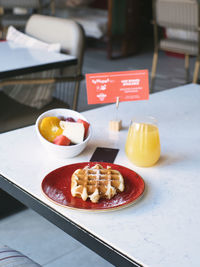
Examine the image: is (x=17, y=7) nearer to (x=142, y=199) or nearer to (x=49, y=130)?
(x=49, y=130)

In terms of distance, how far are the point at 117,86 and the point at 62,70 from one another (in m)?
1.11

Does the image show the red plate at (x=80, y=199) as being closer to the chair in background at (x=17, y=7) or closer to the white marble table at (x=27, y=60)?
the white marble table at (x=27, y=60)

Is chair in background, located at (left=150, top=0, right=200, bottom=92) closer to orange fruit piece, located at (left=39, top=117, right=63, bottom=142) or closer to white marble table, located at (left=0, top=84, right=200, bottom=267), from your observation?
white marble table, located at (left=0, top=84, right=200, bottom=267)

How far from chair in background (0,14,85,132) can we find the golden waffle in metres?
1.10

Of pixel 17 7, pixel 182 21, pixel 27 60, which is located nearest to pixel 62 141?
pixel 27 60

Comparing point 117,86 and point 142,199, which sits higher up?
point 117,86

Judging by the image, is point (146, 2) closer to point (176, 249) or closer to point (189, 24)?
point (189, 24)

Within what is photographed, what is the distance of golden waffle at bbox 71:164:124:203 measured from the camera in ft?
3.13

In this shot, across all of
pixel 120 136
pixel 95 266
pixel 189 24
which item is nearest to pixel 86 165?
pixel 120 136

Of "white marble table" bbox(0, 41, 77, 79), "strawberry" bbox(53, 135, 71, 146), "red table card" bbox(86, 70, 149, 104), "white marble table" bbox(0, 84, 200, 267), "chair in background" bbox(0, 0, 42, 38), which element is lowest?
"chair in background" bbox(0, 0, 42, 38)

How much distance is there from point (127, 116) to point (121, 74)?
0.73 feet

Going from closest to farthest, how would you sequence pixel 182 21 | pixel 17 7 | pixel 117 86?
1. pixel 117 86
2. pixel 182 21
3. pixel 17 7

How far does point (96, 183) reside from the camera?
0.97 metres

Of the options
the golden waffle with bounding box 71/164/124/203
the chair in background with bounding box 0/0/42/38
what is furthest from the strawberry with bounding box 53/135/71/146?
the chair in background with bounding box 0/0/42/38
